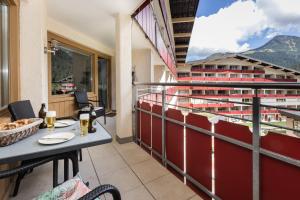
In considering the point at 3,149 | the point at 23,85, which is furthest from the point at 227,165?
the point at 23,85

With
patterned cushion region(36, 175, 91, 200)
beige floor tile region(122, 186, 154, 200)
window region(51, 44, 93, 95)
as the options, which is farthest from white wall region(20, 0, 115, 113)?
window region(51, 44, 93, 95)

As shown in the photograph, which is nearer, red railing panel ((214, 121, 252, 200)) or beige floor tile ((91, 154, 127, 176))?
red railing panel ((214, 121, 252, 200))

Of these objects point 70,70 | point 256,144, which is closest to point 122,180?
point 256,144

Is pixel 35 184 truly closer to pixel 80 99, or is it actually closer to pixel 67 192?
pixel 67 192

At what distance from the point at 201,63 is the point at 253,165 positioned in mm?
21568

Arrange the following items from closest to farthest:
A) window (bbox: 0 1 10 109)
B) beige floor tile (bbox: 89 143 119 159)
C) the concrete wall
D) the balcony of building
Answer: the balcony of building < window (bbox: 0 1 10 109) < beige floor tile (bbox: 89 143 119 159) < the concrete wall

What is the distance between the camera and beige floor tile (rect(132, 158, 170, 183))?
2.12 metres

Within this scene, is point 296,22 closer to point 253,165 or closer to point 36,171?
point 253,165

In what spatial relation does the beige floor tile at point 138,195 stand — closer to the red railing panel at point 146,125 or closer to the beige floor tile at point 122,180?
the beige floor tile at point 122,180

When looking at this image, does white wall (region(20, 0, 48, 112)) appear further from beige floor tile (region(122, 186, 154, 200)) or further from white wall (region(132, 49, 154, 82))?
white wall (region(132, 49, 154, 82))

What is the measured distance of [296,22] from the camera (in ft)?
42.9

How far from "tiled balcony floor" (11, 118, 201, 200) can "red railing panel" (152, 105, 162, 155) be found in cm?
19

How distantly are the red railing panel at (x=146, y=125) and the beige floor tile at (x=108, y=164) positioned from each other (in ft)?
1.82

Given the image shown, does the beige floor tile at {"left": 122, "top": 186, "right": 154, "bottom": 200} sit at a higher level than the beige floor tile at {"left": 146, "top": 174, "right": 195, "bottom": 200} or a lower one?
lower
